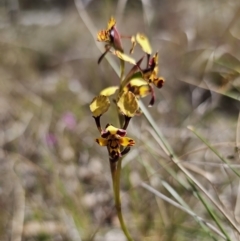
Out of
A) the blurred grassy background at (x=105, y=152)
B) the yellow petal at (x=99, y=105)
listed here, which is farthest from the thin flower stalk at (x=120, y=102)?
the blurred grassy background at (x=105, y=152)

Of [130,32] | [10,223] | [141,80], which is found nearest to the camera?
[141,80]

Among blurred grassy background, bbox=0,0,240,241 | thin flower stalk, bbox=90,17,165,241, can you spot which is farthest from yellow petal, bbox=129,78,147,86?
blurred grassy background, bbox=0,0,240,241

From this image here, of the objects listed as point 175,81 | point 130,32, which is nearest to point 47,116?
point 175,81

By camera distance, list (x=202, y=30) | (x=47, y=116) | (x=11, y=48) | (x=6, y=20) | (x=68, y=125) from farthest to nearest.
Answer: (x=6, y=20)
(x=11, y=48)
(x=202, y=30)
(x=47, y=116)
(x=68, y=125)

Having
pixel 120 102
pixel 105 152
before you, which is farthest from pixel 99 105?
pixel 105 152

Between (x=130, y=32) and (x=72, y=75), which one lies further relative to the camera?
(x=130, y=32)

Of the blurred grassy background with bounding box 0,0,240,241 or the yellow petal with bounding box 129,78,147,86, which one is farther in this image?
the blurred grassy background with bounding box 0,0,240,241

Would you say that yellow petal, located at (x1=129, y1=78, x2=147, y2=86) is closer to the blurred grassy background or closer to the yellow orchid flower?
the yellow orchid flower

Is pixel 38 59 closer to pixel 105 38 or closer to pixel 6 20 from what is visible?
pixel 6 20
